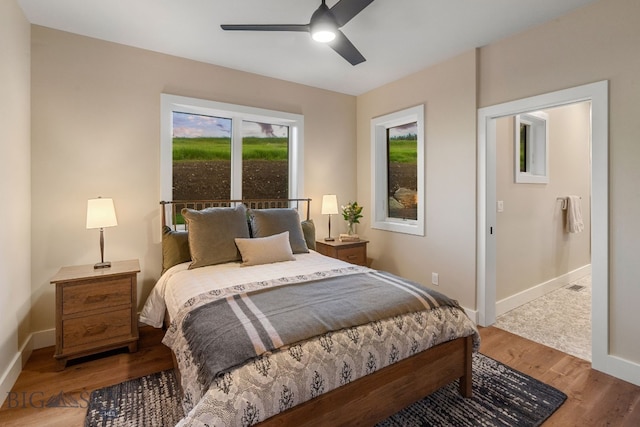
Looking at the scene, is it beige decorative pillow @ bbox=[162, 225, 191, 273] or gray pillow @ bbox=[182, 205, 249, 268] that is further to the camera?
beige decorative pillow @ bbox=[162, 225, 191, 273]

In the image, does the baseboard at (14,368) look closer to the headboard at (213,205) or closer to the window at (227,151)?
the headboard at (213,205)

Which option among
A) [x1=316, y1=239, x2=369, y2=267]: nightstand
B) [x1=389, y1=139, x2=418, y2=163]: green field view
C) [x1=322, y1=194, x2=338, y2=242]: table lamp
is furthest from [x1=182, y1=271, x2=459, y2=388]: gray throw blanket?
[x1=389, y1=139, x2=418, y2=163]: green field view

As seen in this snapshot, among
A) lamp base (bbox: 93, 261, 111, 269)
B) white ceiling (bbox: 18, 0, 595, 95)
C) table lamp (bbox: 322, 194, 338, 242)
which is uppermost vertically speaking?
white ceiling (bbox: 18, 0, 595, 95)

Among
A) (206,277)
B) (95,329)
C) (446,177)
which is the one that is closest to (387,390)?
(206,277)

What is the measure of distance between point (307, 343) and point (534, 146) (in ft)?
13.1

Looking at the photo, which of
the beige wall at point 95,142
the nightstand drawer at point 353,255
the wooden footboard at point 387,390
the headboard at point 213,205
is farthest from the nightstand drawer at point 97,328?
the nightstand drawer at point 353,255

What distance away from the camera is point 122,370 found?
228cm

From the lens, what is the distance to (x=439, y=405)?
6.28 feet

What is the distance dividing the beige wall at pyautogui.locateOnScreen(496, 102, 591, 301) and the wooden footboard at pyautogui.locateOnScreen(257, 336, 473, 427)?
1.71 m

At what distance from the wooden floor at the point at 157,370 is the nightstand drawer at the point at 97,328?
189mm

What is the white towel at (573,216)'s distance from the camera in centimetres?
409

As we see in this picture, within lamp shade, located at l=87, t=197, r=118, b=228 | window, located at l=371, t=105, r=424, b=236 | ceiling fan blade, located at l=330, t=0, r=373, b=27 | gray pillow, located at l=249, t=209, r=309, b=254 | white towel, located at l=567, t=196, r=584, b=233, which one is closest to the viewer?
ceiling fan blade, located at l=330, t=0, r=373, b=27

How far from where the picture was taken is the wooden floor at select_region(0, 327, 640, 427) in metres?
1.81

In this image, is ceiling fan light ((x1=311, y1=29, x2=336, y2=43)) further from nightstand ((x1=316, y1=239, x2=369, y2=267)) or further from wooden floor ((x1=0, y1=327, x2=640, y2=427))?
wooden floor ((x1=0, y1=327, x2=640, y2=427))
